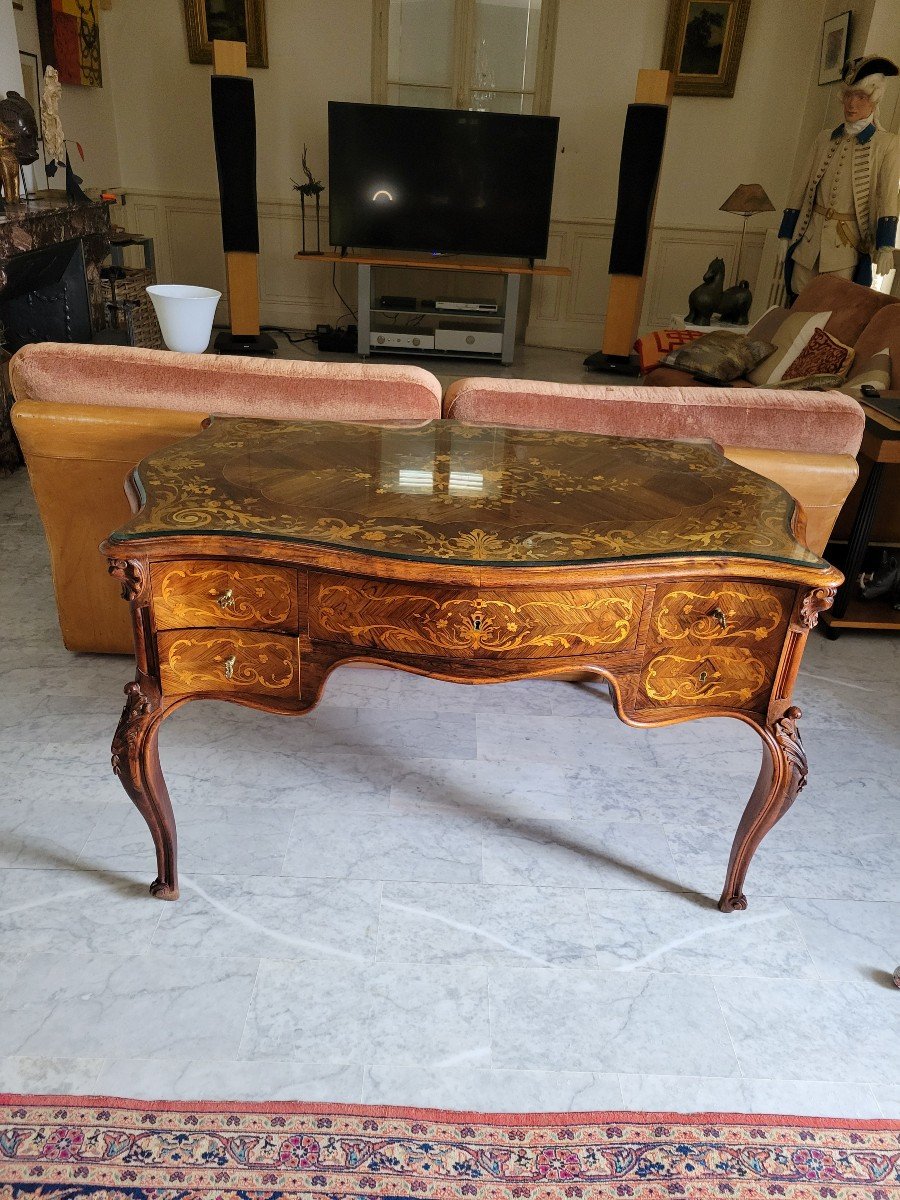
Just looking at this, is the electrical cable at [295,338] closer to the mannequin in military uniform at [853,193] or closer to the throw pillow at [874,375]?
the mannequin in military uniform at [853,193]

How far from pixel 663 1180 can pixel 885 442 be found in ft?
6.08

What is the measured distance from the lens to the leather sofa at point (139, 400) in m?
1.83

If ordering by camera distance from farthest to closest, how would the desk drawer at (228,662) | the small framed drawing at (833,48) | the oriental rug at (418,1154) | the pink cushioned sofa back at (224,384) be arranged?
1. the small framed drawing at (833,48)
2. the pink cushioned sofa back at (224,384)
3. the desk drawer at (228,662)
4. the oriental rug at (418,1154)

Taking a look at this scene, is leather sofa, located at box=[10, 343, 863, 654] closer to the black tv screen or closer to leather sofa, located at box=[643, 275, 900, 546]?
leather sofa, located at box=[643, 275, 900, 546]

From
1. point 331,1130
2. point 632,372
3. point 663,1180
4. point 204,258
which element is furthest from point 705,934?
point 204,258

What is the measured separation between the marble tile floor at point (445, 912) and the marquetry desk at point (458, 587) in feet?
0.62

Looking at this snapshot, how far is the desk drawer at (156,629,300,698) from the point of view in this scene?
53.6 inches

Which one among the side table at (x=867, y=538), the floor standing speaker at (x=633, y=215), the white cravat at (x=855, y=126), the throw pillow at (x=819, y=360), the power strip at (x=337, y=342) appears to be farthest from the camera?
the power strip at (x=337, y=342)

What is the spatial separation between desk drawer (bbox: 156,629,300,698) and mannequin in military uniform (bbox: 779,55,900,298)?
3916 mm

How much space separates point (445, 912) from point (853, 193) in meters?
4.10

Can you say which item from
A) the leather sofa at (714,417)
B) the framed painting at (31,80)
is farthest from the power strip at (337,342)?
the leather sofa at (714,417)

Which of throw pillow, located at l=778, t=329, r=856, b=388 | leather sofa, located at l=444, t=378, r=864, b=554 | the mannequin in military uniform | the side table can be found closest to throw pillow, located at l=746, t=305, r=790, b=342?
throw pillow, located at l=778, t=329, r=856, b=388

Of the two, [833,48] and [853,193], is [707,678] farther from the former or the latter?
[833,48]

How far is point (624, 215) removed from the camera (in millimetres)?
5305
